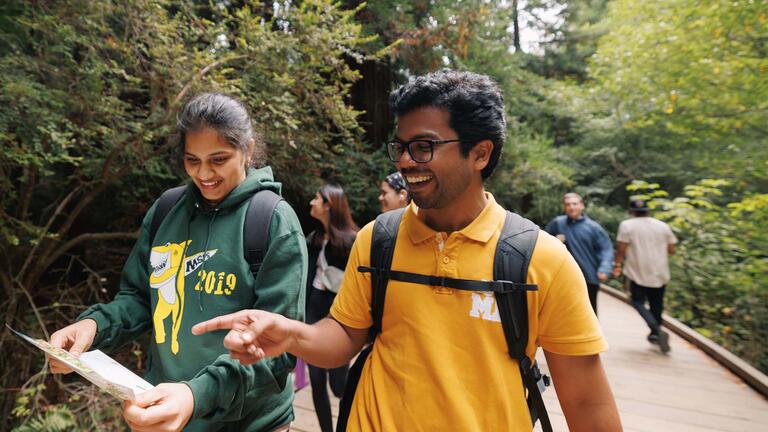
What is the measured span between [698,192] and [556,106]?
6.93m

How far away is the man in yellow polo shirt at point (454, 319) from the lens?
1.23 metres

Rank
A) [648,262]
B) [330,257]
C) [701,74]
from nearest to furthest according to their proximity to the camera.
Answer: [330,257] < [648,262] < [701,74]

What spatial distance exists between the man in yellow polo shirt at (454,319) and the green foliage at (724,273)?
6225 millimetres

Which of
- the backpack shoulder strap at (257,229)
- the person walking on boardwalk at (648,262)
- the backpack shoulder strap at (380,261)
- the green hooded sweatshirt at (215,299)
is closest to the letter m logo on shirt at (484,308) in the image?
the backpack shoulder strap at (380,261)

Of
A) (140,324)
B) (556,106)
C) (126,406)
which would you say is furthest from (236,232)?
(556,106)

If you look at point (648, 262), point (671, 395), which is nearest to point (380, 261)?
point (671, 395)

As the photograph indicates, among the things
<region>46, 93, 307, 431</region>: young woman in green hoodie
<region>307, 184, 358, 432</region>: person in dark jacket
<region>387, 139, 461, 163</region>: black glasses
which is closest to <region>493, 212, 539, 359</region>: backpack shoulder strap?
<region>387, 139, 461, 163</region>: black glasses

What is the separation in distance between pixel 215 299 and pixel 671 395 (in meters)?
4.76

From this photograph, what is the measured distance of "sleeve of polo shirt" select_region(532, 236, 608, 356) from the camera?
1.21m

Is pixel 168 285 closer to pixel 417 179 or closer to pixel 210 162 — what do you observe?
pixel 210 162

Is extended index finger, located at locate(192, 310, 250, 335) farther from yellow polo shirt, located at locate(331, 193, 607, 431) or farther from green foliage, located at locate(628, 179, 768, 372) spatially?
green foliage, located at locate(628, 179, 768, 372)

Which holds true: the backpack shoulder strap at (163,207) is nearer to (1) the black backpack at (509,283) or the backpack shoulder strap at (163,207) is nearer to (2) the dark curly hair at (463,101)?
(1) the black backpack at (509,283)

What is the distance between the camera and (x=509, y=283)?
4.04 ft

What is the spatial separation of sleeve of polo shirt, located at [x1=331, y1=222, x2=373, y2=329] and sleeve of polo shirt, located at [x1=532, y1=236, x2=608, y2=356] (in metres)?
0.56
